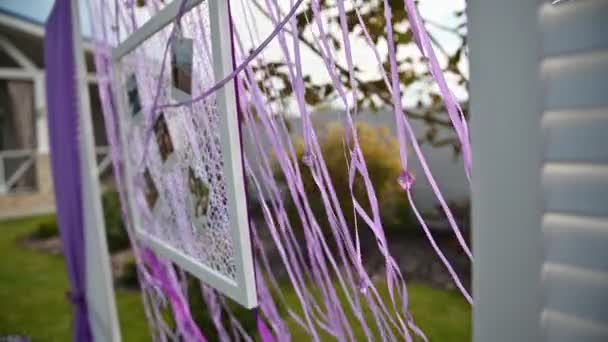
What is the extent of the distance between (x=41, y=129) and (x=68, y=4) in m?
6.73

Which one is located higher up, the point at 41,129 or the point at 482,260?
the point at 41,129

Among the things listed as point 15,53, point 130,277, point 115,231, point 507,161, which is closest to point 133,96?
point 507,161

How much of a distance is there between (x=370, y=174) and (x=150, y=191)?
4.63ft

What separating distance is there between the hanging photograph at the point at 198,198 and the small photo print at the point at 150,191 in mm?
356

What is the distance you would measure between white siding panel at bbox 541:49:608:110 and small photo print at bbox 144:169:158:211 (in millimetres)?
1262

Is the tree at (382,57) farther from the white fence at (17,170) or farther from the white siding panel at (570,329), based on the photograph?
the white fence at (17,170)

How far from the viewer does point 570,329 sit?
0.50m

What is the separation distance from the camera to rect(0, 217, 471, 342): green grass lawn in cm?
271

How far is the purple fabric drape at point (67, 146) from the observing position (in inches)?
72.0

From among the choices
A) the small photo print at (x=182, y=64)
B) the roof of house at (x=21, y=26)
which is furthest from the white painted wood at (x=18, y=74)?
the small photo print at (x=182, y=64)

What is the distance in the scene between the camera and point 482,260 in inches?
21.4

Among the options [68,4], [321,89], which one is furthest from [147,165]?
[68,4]

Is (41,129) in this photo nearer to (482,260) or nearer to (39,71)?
(39,71)

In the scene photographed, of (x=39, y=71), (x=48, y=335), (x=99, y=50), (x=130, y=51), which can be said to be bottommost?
(x=48, y=335)
